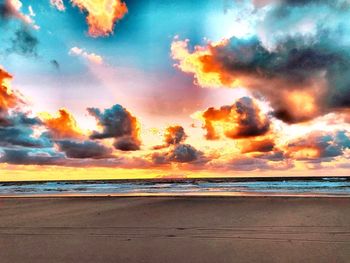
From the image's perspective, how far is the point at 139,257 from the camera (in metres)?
6.11

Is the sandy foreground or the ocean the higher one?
the ocean

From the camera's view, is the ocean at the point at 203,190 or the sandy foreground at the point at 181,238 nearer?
the sandy foreground at the point at 181,238

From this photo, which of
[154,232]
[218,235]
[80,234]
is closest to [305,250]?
[218,235]

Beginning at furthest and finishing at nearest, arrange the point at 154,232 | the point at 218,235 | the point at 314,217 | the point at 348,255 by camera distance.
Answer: the point at 314,217 < the point at 154,232 < the point at 218,235 < the point at 348,255

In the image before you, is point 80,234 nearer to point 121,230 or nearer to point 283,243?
point 121,230

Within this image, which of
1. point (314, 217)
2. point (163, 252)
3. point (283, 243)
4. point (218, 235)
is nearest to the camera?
point (163, 252)

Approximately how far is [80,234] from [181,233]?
246cm

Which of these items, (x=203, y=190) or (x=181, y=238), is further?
(x=203, y=190)

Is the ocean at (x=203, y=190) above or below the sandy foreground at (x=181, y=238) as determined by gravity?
above

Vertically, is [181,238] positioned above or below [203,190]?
below

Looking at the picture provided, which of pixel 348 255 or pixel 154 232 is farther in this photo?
pixel 154 232

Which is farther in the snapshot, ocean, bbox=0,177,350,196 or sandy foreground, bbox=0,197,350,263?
ocean, bbox=0,177,350,196

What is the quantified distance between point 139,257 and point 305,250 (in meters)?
3.05

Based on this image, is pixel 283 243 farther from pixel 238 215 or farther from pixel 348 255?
pixel 238 215
